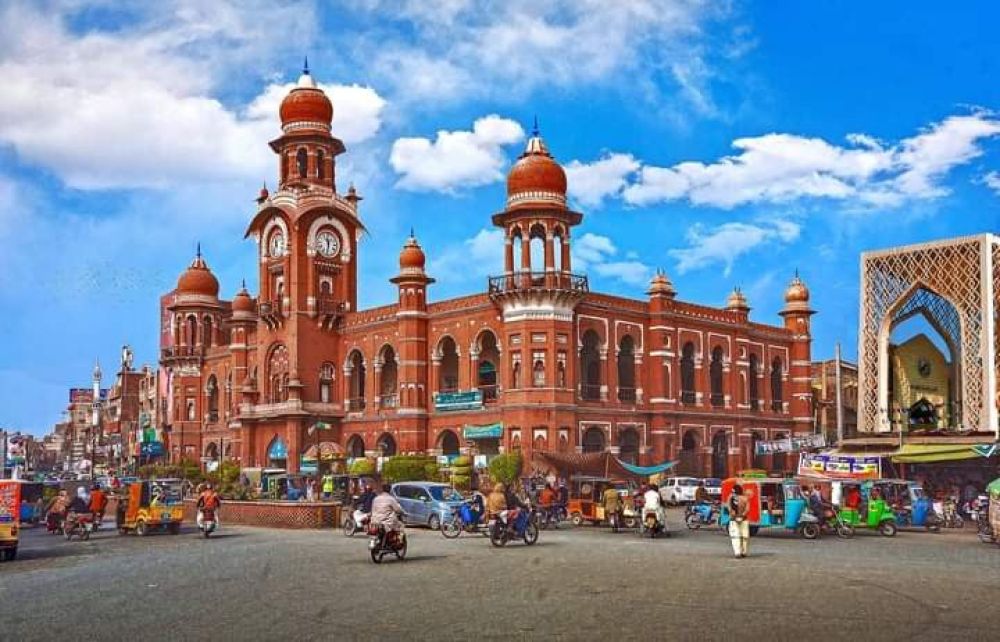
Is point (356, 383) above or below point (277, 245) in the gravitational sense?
below

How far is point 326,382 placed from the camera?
56.6m

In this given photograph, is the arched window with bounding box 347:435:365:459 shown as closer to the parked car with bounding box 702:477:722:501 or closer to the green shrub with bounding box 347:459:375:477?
the green shrub with bounding box 347:459:375:477

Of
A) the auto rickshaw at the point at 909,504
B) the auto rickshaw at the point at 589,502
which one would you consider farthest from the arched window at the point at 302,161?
the auto rickshaw at the point at 909,504

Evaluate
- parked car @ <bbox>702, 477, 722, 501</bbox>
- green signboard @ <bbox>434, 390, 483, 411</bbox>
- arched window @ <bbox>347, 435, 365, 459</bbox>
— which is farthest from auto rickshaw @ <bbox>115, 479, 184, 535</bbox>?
arched window @ <bbox>347, 435, 365, 459</bbox>

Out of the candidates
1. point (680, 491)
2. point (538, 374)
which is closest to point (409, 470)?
point (538, 374)

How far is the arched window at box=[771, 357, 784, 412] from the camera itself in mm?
59625

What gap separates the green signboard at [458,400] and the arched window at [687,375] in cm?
1082

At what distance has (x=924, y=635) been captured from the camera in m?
11.2

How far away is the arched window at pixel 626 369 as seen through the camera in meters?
50.5

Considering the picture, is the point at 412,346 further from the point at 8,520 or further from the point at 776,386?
the point at 8,520

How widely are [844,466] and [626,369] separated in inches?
678

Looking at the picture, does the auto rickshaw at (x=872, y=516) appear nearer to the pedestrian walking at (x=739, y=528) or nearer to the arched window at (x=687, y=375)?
the pedestrian walking at (x=739, y=528)

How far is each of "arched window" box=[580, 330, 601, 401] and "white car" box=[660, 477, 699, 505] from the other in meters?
5.77

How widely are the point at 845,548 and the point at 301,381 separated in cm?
3670
